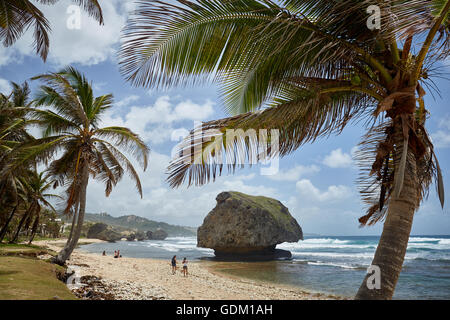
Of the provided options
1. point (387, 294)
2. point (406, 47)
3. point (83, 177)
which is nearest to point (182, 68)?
point (406, 47)

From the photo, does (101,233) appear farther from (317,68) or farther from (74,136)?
(317,68)

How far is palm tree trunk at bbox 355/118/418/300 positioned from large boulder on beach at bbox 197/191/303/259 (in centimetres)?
3364

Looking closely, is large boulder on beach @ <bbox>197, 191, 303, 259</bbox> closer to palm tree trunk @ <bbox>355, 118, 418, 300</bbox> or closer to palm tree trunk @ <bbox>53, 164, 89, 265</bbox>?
palm tree trunk @ <bbox>53, 164, 89, 265</bbox>

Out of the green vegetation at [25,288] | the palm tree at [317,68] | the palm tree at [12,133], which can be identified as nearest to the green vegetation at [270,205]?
the palm tree at [12,133]

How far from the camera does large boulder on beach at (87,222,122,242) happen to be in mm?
90938

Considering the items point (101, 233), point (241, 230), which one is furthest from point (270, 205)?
point (101, 233)

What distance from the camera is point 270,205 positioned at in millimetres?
43781

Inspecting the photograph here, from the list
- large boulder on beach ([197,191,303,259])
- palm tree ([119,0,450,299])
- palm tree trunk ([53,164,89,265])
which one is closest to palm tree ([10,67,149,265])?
palm tree trunk ([53,164,89,265])

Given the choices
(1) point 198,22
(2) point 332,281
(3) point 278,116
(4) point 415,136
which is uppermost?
(1) point 198,22

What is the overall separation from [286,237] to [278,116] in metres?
38.4
